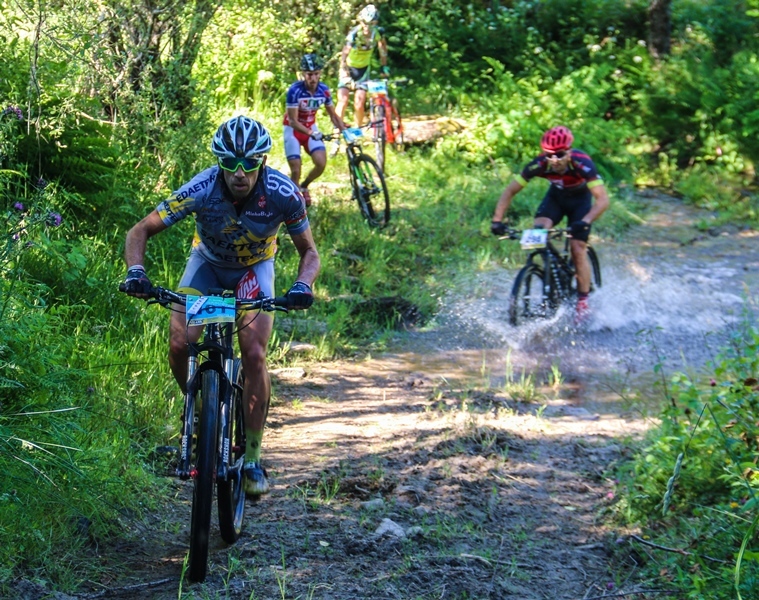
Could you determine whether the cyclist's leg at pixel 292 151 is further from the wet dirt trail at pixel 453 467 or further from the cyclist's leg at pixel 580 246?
the cyclist's leg at pixel 580 246

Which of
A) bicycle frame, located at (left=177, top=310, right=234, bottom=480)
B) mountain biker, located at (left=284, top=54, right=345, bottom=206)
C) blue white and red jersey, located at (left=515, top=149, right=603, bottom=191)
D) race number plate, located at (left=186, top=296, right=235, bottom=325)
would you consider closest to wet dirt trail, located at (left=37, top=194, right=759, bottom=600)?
bicycle frame, located at (left=177, top=310, right=234, bottom=480)

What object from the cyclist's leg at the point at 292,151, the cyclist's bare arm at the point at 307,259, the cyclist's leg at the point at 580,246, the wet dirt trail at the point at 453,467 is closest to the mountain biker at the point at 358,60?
the cyclist's leg at the point at 292,151

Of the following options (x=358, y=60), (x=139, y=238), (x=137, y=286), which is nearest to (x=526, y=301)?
(x=139, y=238)

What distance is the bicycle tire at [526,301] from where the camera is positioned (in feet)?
30.2

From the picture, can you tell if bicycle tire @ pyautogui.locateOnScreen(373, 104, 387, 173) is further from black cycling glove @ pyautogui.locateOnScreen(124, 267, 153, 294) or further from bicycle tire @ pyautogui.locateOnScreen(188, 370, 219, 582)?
bicycle tire @ pyautogui.locateOnScreen(188, 370, 219, 582)

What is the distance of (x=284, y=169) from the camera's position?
12.8 metres

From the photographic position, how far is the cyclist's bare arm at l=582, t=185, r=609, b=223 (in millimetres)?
9180

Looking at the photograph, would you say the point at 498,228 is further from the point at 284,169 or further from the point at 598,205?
the point at 284,169

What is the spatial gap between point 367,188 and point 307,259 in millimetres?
6541

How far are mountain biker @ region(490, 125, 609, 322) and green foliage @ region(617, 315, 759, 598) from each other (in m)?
3.70

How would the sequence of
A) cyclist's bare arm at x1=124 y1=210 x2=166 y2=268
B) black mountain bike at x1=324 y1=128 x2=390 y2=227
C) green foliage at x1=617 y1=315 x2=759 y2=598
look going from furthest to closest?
black mountain bike at x1=324 y1=128 x2=390 y2=227 < cyclist's bare arm at x1=124 y1=210 x2=166 y2=268 < green foliage at x1=617 y1=315 x2=759 y2=598

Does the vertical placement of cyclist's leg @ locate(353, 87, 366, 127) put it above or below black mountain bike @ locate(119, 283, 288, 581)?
above

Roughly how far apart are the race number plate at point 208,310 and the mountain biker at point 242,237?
1.07 feet

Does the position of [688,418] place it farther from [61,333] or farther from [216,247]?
[61,333]
